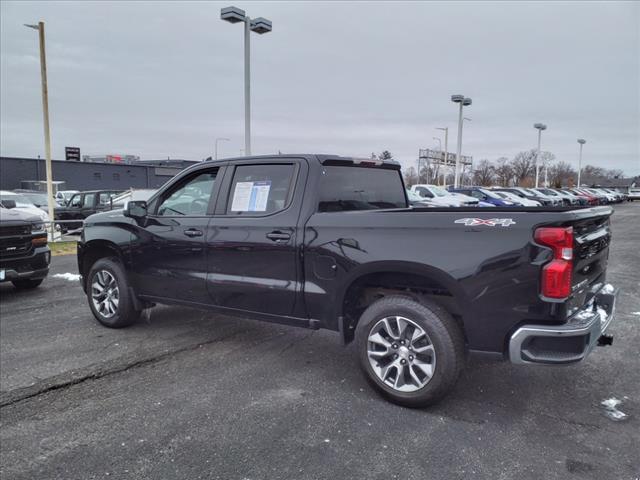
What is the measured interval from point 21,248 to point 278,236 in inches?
201

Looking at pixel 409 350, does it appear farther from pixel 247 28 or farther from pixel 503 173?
pixel 503 173

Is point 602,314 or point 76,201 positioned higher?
point 76,201

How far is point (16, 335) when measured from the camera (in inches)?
216

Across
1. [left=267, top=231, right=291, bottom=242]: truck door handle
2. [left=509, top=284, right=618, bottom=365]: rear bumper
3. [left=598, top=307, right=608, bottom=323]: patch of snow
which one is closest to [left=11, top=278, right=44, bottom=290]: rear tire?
[left=267, top=231, right=291, bottom=242]: truck door handle

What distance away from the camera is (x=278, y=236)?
4.17 metres

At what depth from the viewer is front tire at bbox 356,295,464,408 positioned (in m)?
3.44

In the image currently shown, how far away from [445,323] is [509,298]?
1.58 feet

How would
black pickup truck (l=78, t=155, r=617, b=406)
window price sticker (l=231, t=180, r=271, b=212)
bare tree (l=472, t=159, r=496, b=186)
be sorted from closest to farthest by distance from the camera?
black pickup truck (l=78, t=155, r=617, b=406) < window price sticker (l=231, t=180, r=271, b=212) < bare tree (l=472, t=159, r=496, b=186)

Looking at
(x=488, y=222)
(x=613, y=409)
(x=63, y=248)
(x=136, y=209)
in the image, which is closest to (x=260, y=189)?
(x=136, y=209)

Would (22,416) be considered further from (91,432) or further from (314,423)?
(314,423)

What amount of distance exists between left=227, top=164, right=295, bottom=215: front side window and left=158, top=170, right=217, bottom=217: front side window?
0.33 meters

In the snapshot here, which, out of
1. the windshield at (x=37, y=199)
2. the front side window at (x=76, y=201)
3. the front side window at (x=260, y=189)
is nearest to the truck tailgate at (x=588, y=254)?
the front side window at (x=260, y=189)

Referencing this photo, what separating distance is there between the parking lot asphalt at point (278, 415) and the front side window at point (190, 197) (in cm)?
137

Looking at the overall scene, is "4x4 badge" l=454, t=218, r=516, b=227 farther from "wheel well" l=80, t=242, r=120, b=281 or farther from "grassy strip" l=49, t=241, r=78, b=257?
"grassy strip" l=49, t=241, r=78, b=257
